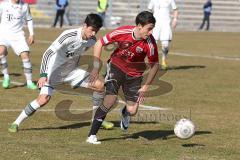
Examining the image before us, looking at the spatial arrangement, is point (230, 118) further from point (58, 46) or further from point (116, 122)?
point (58, 46)

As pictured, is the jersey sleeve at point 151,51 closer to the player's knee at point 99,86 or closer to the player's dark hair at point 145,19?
the player's dark hair at point 145,19

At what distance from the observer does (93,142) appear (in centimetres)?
948

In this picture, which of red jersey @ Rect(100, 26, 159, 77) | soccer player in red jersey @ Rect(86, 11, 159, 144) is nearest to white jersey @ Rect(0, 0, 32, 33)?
soccer player in red jersey @ Rect(86, 11, 159, 144)

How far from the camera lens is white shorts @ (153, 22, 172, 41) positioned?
67.5ft

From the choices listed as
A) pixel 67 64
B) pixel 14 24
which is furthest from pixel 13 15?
pixel 67 64

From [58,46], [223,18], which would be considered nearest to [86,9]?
[223,18]

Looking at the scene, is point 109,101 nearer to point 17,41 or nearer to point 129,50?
point 129,50

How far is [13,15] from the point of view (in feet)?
51.2

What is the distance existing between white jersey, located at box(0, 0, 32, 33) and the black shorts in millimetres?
5972

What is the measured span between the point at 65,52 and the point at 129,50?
1305 mm

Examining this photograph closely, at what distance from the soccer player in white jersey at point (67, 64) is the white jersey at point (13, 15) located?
4960 mm

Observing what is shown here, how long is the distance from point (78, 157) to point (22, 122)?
2.68 metres

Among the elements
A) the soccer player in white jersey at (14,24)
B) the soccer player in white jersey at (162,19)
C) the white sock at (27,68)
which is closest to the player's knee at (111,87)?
the soccer player in white jersey at (14,24)

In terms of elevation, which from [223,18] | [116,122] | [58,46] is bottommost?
[223,18]
